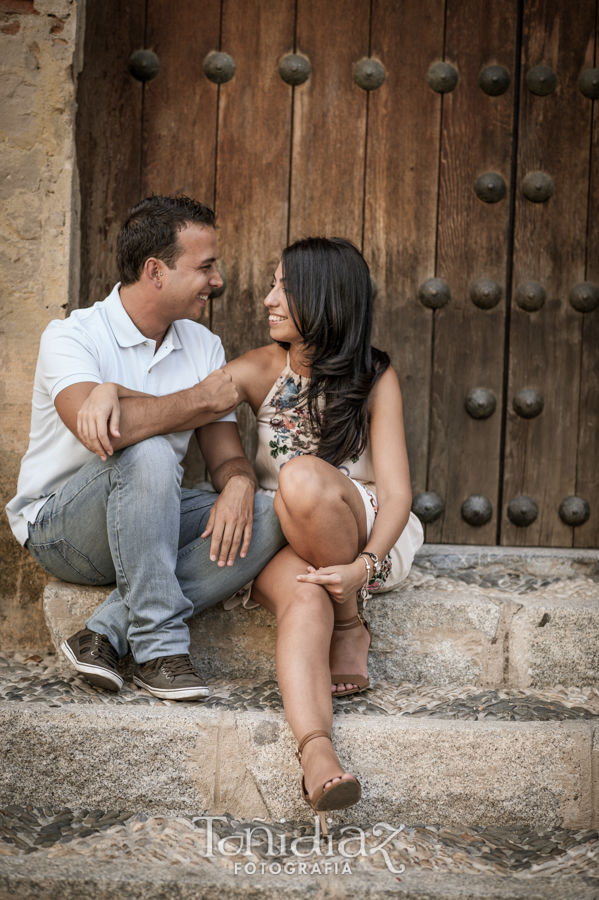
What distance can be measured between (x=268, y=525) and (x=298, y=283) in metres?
0.63

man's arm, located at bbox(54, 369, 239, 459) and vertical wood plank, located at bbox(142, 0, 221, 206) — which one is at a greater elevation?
vertical wood plank, located at bbox(142, 0, 221, 206)

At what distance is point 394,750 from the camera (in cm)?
154

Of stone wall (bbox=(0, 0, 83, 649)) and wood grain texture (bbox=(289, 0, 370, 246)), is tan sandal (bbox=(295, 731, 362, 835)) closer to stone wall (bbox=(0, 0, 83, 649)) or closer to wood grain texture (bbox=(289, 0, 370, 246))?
stone wall (bbox=(0, 0, 83, 649))

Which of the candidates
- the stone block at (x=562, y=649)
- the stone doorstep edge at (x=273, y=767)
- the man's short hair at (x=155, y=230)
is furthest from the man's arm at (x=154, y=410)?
the stone block at (x=562, y=649)

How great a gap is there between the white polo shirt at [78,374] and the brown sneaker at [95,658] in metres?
0.34

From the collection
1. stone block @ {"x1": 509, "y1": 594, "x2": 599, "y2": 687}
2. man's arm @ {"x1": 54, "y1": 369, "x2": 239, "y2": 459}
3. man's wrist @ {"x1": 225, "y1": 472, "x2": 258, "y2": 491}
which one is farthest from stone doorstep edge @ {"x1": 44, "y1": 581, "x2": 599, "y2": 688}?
man's arm @ {"x1": 54, "y1": 369, "x2": 239, "y2": 459}

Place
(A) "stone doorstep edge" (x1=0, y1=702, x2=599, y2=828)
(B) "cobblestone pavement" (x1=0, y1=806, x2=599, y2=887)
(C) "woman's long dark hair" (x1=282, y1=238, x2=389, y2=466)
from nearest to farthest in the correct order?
(B) "cobblestone pavement" (x1=0, y1=806, x2=599, y2=887)
(A) "stone doorstep edge" (x1=0, y1=702, x2=599, y2=828)
(C) "woman's long dark hair" (x1=282, y1=238, x2=389, y2=466)

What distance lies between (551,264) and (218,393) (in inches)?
46.8

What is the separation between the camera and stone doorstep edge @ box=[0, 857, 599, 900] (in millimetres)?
1256

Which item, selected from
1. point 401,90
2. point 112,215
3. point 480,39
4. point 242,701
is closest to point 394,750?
A: point 242,701

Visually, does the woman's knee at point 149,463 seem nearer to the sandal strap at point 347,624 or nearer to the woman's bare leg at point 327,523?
the woman's bare leg at point 327,523

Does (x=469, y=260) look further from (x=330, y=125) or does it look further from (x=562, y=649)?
(x=562, y=649)

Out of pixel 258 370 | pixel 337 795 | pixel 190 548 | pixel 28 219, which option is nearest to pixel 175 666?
pixel 190 548

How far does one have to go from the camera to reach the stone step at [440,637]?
1900 mm
